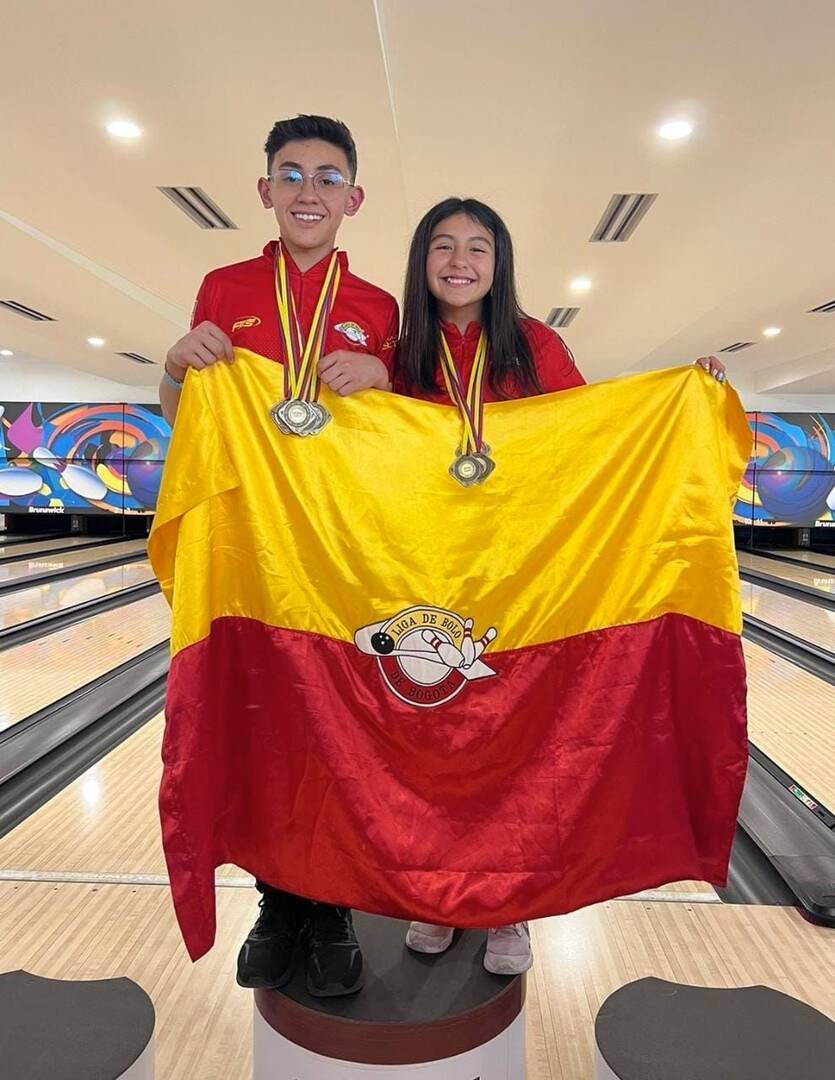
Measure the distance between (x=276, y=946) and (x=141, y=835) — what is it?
1.38 meters

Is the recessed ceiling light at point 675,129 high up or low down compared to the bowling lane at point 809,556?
up

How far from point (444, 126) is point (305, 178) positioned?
257 cm

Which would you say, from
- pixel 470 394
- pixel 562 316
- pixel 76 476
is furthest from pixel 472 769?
pixel 76 476

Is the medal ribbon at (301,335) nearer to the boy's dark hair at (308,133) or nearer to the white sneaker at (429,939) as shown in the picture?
the boy's dark hair at (308,133)

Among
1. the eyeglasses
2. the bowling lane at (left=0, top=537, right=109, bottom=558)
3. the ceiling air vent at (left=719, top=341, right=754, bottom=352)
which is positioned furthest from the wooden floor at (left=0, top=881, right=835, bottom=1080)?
the bowling lane at (left=0, top=537, right=109, bottom=558)

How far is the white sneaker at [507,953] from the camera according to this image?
140 centimetres

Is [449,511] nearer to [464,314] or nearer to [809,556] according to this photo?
[464,314]

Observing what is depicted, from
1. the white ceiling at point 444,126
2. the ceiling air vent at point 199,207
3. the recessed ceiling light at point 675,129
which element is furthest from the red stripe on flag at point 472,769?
the ceiling air vent at point 199,207

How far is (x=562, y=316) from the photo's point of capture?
805 centimetres

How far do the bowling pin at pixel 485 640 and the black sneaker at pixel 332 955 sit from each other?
19.2 inches

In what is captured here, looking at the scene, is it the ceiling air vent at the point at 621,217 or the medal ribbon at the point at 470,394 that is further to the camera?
the ceiling air vent at the point at 621,217

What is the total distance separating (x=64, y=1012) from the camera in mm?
1292

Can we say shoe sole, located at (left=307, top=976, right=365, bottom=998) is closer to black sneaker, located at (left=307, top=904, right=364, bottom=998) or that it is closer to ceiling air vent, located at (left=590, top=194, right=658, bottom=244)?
black sneaker, located at (left=307, top=904, right=364, bottom=998)

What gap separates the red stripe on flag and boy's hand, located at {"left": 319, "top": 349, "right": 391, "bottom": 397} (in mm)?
420
